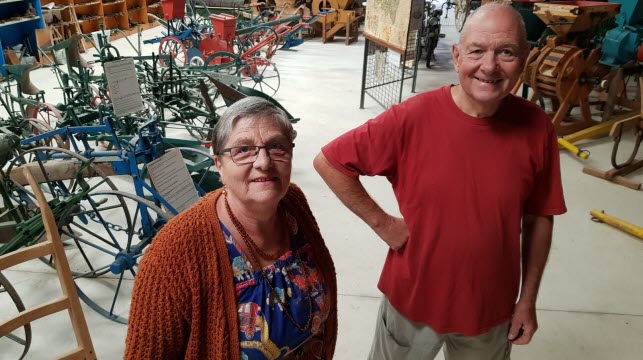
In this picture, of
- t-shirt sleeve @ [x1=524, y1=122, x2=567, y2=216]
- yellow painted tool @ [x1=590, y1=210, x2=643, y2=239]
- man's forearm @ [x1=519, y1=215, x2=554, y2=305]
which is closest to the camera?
t-shirt sleeve @ [x1=524, y1=122, x2=567, y2=216]

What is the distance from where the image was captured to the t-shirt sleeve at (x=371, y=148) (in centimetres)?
134

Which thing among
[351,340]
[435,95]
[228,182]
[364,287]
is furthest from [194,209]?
[364,287]

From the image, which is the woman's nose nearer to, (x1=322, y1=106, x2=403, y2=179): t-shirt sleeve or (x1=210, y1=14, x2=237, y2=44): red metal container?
(x1=322, y1=106, x2=403, y2=179): t-shirt sleeve

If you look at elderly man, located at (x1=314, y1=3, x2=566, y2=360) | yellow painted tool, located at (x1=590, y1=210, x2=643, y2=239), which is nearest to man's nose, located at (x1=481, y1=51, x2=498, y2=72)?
elderly man, located at (x1=314, y1=3, x2=566, y2=360)

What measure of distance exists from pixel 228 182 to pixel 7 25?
818cm

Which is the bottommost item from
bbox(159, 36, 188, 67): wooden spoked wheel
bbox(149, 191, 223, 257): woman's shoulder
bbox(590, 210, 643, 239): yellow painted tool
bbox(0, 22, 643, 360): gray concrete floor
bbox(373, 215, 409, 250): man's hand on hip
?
bbox(0, 22, 643, 360): gray concrete floor

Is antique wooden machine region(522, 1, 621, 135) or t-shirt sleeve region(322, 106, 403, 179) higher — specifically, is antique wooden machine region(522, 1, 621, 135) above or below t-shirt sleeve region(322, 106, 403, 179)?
below

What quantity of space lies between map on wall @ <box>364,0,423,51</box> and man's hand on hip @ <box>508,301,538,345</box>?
4014 mm

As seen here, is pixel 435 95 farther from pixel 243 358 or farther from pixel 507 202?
pixel 243 358

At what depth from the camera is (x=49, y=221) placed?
→ 54.1 inches

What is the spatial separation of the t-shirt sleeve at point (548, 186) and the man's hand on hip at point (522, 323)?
1.02ft

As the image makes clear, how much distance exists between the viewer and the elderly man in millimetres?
1252

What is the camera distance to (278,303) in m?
1.11

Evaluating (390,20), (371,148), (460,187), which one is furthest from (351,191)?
(390,20)
